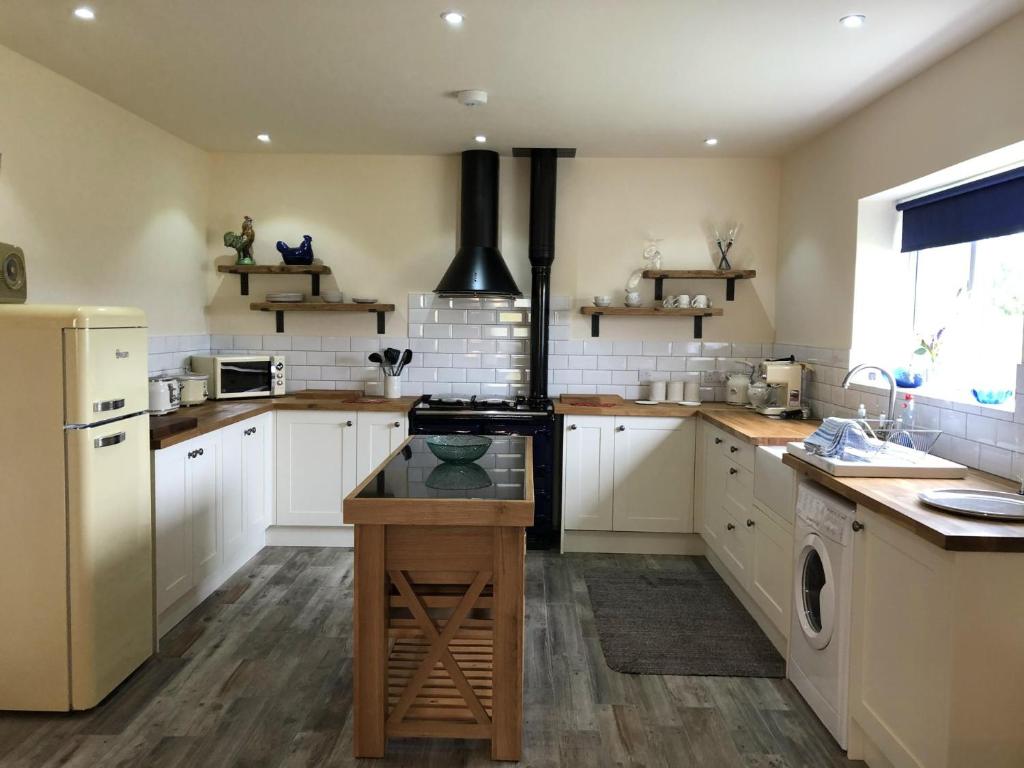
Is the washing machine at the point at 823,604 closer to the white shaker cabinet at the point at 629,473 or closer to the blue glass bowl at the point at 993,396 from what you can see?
the blue glass bowl at the point at 993,396

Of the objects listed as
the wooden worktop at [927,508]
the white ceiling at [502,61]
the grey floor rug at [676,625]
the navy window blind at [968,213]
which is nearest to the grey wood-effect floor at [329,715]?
the grey floor rug at [676,625]

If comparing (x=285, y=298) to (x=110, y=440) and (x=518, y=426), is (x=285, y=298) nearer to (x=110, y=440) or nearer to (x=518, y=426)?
(x=518, y=426)

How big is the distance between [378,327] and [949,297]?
11.3ft

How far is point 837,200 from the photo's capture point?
13.4 ft

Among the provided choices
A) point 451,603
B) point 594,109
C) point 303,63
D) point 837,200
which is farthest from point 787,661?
point 303,63

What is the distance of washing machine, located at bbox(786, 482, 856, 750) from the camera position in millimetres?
2455

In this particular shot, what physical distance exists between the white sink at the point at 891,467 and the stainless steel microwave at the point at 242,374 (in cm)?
345

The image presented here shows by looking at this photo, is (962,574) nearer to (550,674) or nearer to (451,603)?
(451,603)

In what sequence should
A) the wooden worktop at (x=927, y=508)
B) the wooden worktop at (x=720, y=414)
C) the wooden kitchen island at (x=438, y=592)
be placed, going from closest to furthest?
the wooden worktop at (x=927, y=508) → the wooden kitchen island at (x=438, y=592) → the wooden worktop at (x=720, y=414)

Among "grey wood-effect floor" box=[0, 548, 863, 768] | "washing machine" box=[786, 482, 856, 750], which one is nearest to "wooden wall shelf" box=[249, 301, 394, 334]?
"grey wood-effect floor" box=[0, 548, 863, 768]

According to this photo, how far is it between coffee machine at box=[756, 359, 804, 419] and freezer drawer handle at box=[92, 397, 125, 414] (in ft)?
10.9

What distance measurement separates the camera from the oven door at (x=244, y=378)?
15.1 feet

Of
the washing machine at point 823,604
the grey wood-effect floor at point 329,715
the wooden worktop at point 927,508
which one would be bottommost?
the grey wood-effect floor at point 329,715

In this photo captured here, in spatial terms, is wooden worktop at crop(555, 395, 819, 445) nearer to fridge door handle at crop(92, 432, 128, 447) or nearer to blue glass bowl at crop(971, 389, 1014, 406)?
blue glass bowl at crop(971, 389, 1014, 406)
